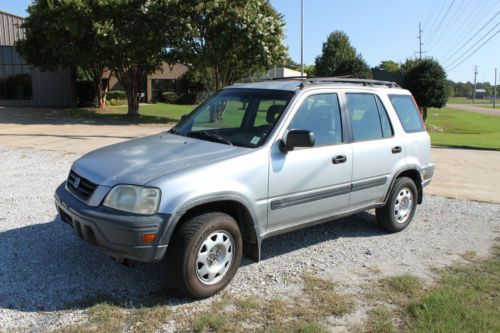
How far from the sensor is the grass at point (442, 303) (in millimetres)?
3717

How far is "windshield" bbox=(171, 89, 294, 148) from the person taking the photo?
4.65 metres

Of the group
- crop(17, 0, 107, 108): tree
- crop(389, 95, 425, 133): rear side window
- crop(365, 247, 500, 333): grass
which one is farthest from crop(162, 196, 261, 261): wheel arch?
crop(17, 0, 107, 108): tree

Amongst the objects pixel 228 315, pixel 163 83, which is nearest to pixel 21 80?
pixel 163 83

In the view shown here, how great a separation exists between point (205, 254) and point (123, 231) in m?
0.74

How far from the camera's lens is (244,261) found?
Result: 4.97 m

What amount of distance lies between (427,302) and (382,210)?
6.36 ft

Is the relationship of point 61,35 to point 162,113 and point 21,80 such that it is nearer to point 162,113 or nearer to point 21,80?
point 162,113

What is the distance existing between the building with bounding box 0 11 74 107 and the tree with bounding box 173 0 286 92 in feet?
44.2

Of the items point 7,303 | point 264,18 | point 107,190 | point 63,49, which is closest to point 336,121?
point 107,190

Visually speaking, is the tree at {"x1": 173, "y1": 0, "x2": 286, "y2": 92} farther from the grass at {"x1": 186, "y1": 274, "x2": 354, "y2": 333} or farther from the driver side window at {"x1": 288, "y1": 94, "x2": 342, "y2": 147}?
the grass at {"x1": 186, "y1": 274, "x2": 354, "y2": 333}

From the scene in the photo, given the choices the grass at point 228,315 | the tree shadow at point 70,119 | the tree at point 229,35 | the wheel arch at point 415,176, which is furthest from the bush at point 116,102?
the grass at point 228,315

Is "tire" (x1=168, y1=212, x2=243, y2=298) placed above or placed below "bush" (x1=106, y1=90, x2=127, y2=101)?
below

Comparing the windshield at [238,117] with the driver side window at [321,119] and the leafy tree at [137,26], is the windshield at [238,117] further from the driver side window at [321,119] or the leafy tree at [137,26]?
the leafy tree at [137,26]

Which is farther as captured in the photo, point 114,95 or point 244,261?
point 114,95
